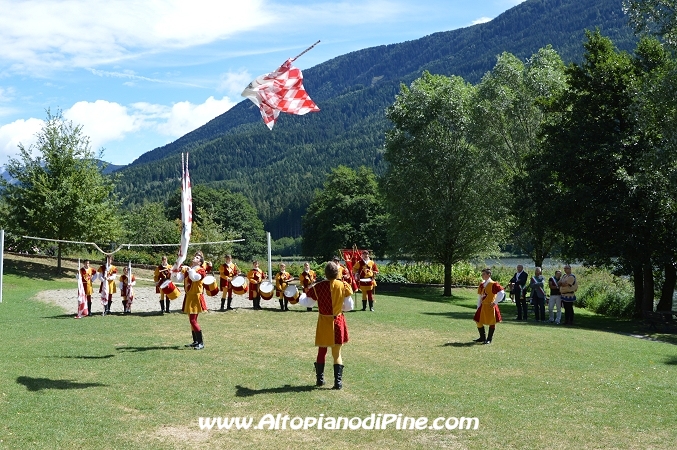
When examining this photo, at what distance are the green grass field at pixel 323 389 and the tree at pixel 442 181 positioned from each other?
792 inches

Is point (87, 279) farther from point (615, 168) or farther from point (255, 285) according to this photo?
point (615, 168)

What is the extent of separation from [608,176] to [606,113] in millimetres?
2825

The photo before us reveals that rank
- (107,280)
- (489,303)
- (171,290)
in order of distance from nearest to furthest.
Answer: (489,303), (171,290), (107,280)

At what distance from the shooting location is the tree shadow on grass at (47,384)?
37.9 feet

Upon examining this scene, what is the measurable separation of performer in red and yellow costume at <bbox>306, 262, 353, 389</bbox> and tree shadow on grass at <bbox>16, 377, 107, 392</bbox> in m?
3.87

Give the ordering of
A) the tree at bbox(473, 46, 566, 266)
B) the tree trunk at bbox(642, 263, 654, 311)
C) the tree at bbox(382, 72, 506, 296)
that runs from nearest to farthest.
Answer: the tree trunk at bbox(642, 263, 654, 311) < the tree at bbox(473, 46, 566, 266) < the tree at bbox(382, 72, 506, 296)

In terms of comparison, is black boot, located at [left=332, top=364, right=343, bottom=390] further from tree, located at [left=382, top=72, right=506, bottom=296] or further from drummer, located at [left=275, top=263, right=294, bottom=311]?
tree, located at [left=382, top=72, right=506, bottom=296]

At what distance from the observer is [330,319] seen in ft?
39.2

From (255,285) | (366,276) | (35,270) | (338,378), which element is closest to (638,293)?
(366,276)

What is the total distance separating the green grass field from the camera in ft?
29.6

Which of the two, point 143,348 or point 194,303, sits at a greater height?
point 194,303

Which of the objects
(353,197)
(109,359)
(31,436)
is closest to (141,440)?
(31,436)

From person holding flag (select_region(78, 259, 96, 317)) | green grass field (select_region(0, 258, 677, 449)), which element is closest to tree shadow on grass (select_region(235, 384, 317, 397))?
green grass field (select_region(0, 258, 677, 449))

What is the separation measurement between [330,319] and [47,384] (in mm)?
5130
